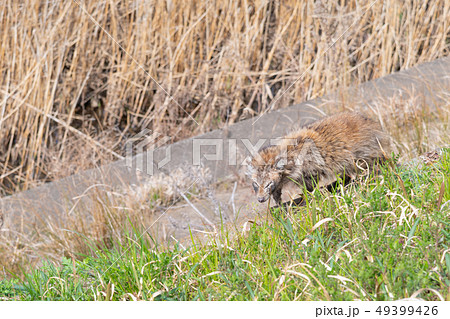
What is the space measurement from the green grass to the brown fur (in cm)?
17

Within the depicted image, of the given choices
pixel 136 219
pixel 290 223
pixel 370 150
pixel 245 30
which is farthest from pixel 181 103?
pixel 290 223

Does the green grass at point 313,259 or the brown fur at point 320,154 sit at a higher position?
the brown fur at point 320,154

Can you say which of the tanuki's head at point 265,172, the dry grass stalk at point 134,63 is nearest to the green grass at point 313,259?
the tanuki's head at point 265,172

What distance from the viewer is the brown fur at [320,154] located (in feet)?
9.66

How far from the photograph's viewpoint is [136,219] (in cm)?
335

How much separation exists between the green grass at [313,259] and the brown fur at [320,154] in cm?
17

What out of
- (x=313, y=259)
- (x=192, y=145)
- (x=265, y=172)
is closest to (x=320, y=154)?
(x=265, y=172)

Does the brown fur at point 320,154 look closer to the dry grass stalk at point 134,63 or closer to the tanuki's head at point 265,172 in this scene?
the tanuki's head at point 265,172

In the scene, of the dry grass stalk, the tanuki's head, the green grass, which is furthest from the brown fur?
the dry grass stalk

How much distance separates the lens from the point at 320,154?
3.14 meters

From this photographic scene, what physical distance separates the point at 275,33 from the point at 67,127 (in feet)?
7.15

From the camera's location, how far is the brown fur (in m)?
2.94

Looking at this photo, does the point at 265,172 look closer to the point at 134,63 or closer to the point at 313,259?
the point at 313,259
